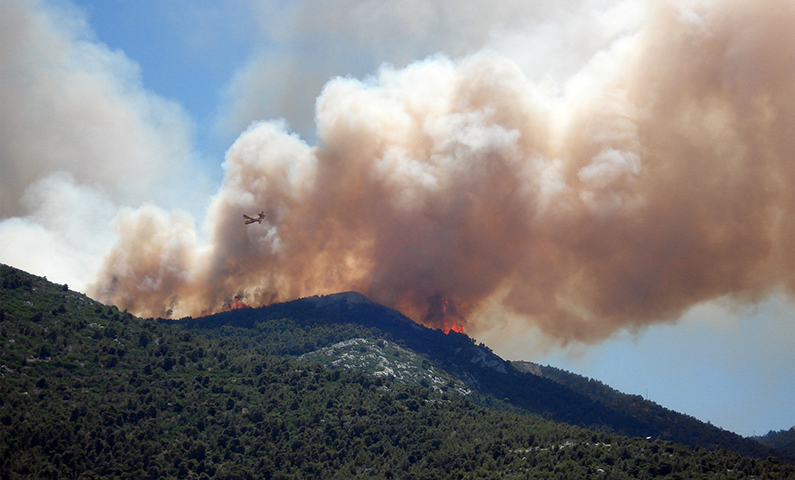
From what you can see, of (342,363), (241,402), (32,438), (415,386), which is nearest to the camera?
(32,438)

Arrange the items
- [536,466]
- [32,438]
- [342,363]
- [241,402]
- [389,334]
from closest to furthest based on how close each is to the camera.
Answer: [32,438] → [536,466] → [241,402] → [342,363] → [389,334]

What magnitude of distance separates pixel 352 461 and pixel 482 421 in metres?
26.9

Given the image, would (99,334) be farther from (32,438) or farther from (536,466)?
(536,466)

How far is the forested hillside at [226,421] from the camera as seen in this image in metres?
113

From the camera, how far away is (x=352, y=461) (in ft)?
433

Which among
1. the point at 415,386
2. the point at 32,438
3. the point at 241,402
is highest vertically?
the point at 415,386

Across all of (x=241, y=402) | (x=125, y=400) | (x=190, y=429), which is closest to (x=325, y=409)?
(x=241, y=402)

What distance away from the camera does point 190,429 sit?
132 m

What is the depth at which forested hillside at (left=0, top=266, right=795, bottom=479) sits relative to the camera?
370 feet

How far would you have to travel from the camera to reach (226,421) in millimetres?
138000

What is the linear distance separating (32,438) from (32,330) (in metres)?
33.1

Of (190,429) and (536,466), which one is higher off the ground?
(536,466)

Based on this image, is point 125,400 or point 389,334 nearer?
point 125,400

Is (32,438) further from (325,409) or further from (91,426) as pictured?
(325,409)
